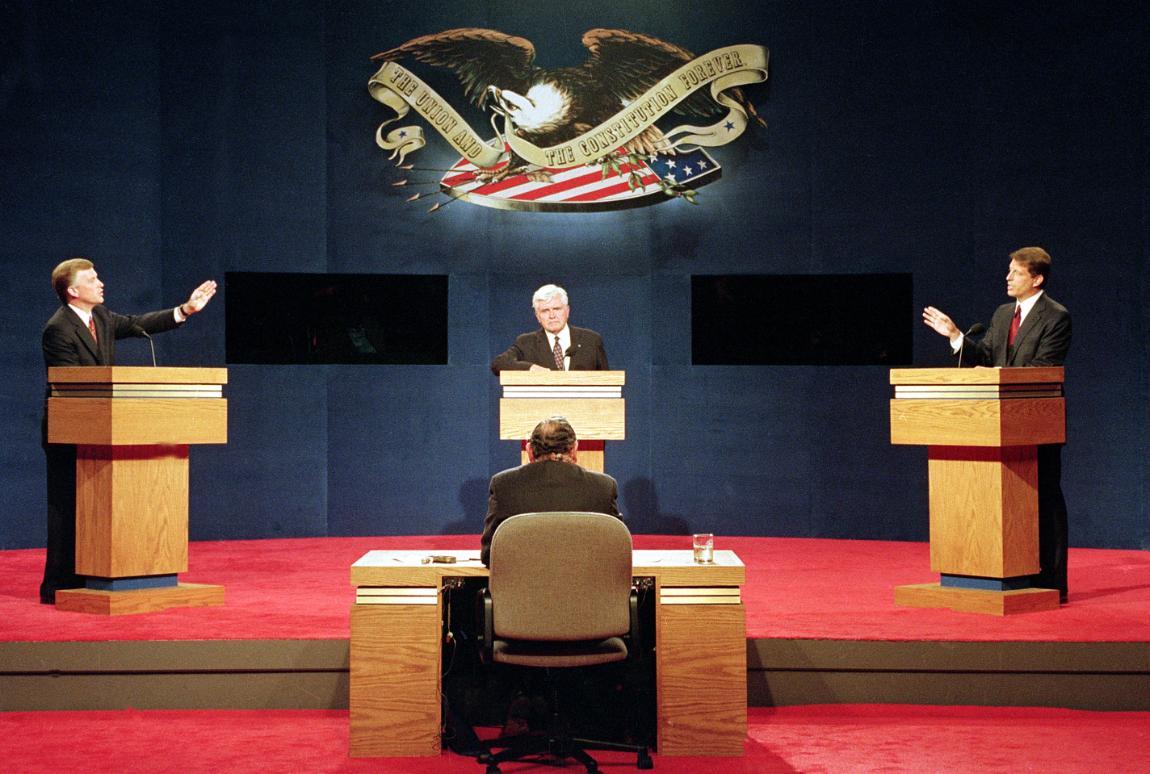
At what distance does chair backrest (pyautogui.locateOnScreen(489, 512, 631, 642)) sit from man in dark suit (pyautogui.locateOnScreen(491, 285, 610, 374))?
2649 millimetres

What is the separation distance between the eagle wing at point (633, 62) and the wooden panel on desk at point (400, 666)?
16.2 feet

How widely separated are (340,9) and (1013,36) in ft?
14.3

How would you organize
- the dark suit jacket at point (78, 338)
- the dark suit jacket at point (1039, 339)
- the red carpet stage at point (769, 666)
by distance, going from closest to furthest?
the red carpet stage at point (769, 666)
the dark suit jacket at point (1039, 339)
the dark suit jacket at point (78, 338)

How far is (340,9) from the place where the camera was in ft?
27.0

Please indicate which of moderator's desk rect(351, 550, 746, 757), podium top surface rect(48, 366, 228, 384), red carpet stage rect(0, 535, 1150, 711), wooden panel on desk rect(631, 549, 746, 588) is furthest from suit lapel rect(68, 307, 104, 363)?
wooden panel on desk rect(631, 549, 746, 588)

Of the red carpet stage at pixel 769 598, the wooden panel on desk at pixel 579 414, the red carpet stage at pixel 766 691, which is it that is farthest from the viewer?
the wooden panel on desk at pixel 579 414

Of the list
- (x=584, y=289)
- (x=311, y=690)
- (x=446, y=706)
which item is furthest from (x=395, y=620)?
(x=584, y=289)

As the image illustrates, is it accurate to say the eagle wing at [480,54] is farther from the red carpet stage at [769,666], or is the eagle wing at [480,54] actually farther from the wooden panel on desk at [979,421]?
the red carpet stage at [769,666]

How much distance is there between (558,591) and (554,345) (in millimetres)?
2942

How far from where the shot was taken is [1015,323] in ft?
19.1

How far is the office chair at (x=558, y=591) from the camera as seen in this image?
3.78 meters

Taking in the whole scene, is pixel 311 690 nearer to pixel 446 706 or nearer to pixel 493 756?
pixel 446 706

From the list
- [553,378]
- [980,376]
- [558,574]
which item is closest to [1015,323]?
[980,376]

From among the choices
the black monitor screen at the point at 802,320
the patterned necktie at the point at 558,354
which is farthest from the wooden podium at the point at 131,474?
the black monitor screen at the point at 802,320
